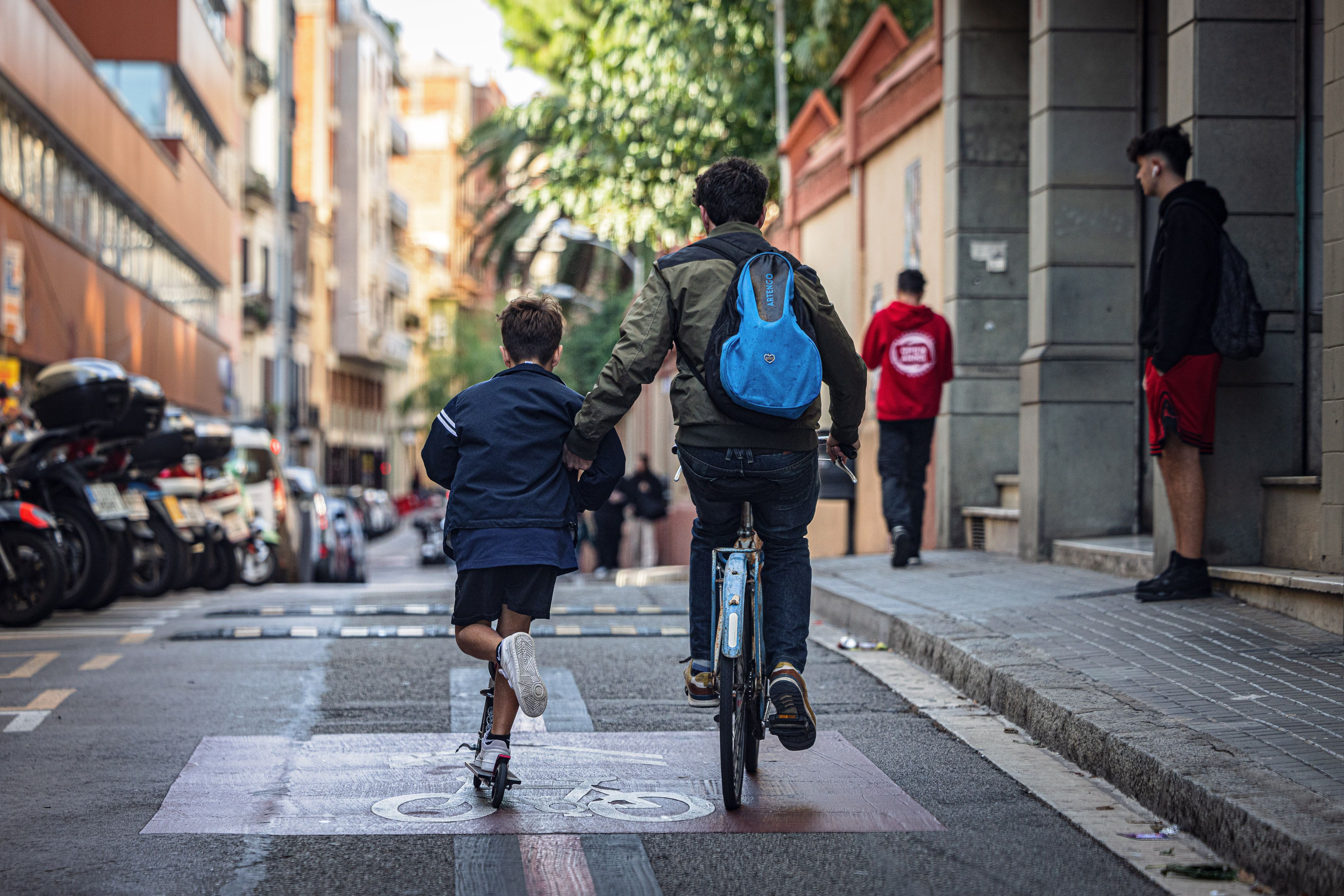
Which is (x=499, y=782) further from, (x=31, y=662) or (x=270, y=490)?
(x=270, y=490)

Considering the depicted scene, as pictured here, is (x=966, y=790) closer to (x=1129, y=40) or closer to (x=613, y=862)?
(x=613, y=862)

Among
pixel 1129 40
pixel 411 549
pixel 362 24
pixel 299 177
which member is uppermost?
pixel 362 24

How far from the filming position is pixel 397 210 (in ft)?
259

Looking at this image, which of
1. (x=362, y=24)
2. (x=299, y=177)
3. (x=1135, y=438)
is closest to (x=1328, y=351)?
(x=1135, y=438)

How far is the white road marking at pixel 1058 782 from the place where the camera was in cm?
435

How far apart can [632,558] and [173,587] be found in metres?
22.1

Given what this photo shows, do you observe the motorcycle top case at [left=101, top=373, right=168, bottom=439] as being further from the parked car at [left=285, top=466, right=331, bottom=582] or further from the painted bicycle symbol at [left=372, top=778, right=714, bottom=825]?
the painted bicycle symbol at [left=372, top=778, right=714, bottom=825]

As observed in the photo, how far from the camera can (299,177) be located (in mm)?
63188

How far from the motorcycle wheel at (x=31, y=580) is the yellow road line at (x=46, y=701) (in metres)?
3.09

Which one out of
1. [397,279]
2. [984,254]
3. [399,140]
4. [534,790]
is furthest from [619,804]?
[399,140]

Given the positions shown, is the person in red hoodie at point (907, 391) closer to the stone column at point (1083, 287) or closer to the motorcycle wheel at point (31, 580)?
the stone column at point (1083, 287)

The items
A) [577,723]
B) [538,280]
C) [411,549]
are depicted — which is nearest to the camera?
[577,723]

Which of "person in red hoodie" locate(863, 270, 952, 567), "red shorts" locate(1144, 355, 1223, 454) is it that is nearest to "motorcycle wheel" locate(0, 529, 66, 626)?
"person in red hoodie" locate(863, 270, 952, 567)

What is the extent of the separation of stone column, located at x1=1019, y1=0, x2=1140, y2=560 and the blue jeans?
19.8ft
